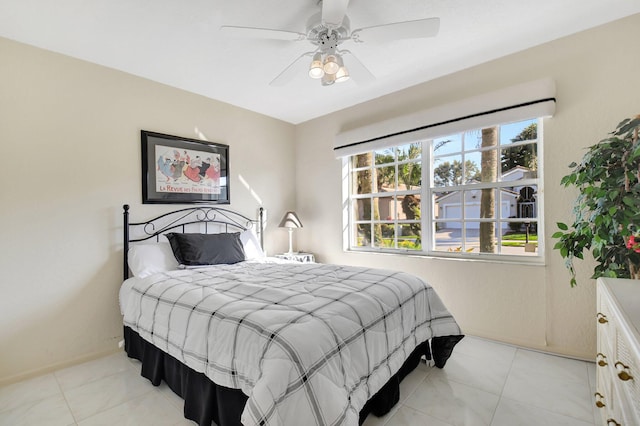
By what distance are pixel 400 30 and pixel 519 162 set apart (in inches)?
65.3

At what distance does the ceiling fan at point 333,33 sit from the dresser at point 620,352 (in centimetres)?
158

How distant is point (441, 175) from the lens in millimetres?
3059

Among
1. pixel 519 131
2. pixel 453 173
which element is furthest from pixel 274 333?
pixel 519 131

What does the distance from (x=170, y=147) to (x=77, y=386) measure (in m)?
2.08

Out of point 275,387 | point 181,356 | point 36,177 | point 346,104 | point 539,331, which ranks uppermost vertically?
point 346,104

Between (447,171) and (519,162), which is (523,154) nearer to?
(519,162)

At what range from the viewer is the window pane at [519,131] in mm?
2566

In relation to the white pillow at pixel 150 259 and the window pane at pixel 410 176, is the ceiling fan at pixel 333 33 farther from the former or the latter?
the white pillow at pixel 150 259

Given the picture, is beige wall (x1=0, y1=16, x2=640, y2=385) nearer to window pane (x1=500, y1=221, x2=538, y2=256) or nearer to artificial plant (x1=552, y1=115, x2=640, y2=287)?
window pane (x1=500, y1=221, x2=538, y2=256)

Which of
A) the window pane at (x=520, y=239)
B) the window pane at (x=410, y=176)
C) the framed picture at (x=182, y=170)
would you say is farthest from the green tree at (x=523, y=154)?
the framed picture at (x=182, y=170)

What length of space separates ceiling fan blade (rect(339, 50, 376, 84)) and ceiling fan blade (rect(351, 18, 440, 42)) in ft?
0.83

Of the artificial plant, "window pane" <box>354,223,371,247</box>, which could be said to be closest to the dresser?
the artificial plant

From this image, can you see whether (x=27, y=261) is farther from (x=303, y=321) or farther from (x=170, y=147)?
(x=303, y=321)

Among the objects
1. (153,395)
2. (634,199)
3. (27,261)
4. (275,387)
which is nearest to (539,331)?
(634,199)
